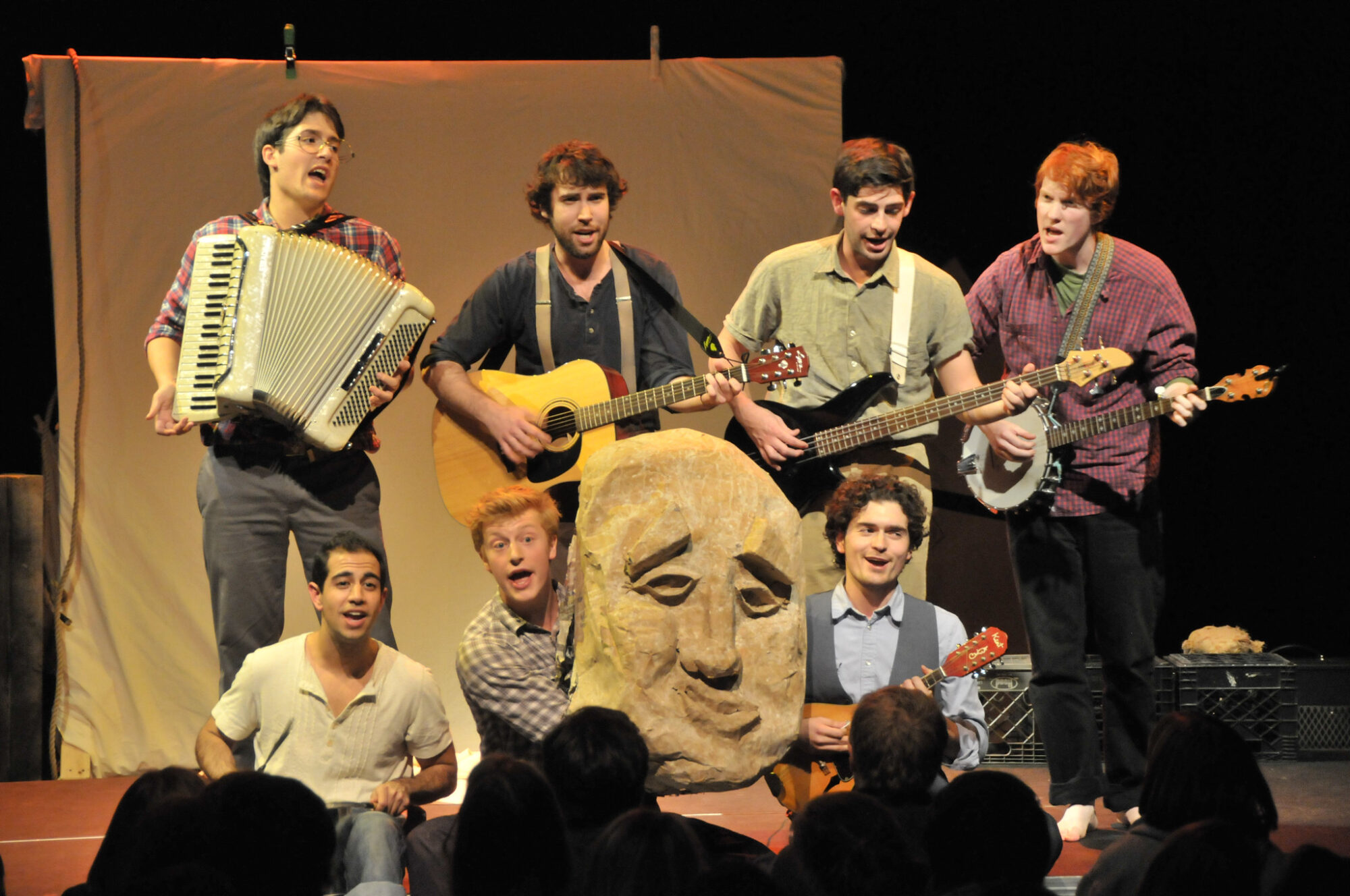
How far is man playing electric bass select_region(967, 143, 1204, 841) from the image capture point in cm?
452

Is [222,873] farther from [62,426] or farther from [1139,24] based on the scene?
[1139,24]

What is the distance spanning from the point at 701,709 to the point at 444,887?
82 cm

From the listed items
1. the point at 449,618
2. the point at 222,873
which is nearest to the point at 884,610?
the point at 222,873

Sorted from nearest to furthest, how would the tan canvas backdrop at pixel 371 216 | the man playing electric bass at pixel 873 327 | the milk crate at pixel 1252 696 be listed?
1. the man playing electric bass at pixel 873 327
2. the milk crate at pixel 1252 696
3. the tan canvas backdrop at pixel 371 216

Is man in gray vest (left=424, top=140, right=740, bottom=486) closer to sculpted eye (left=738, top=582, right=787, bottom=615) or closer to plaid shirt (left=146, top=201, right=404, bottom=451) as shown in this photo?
plaid shirt (left=146, top=201, right=404, bottom=451)

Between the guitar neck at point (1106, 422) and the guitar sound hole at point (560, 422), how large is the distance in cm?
157

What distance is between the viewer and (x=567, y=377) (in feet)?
15.7

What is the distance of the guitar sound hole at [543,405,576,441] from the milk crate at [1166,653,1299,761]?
9.01ft

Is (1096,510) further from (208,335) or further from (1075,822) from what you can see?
(208,335)

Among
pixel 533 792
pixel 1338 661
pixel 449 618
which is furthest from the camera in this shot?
pixel 449 618

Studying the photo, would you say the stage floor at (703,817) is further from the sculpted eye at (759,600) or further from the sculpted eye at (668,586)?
the sculpted eye at (668,586)

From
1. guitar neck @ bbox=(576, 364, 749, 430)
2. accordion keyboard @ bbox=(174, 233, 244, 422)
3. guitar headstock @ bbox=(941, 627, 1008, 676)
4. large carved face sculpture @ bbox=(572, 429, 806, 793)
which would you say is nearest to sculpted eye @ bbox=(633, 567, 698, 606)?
large carved face sculpture @ bbox=(572, 429, 806, 793)

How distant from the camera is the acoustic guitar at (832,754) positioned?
3.89 m

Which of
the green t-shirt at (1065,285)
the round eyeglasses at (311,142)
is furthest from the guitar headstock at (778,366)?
the round eyeglasses at (311,142)
